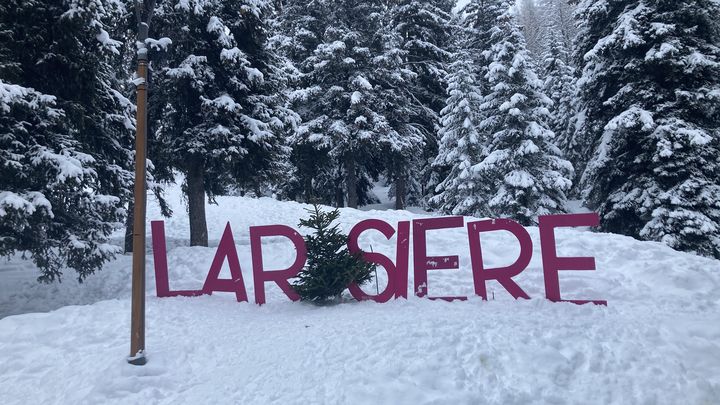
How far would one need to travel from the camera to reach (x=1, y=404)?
4875 mm

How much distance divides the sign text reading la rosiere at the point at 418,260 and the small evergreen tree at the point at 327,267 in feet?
0.51

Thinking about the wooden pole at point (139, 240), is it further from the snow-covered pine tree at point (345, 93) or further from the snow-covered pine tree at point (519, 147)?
the snow-covered pine tree at point (519, 147)

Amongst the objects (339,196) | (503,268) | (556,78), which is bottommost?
(503,268)

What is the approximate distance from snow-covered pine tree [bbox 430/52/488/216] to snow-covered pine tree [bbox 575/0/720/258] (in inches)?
227

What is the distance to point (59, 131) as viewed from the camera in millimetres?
8461

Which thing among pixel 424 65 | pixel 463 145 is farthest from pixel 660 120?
pixel 424 65

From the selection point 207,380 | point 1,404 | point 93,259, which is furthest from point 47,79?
point 207,380

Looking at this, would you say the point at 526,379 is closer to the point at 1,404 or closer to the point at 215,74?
the point at 1,404

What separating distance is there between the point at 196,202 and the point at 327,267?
5.91m

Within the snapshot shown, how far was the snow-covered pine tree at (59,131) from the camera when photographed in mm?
7391

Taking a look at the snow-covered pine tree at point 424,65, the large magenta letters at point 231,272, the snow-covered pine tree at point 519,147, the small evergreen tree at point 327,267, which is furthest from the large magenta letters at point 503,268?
the snow-covered pine tree at point 424,65

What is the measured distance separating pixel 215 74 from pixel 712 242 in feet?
39.6

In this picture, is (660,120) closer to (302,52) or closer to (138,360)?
(138,360)

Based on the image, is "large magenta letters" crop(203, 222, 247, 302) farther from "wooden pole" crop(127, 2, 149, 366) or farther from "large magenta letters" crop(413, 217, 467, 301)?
"large magenta letters" crop(413, 217, 467, 301)
